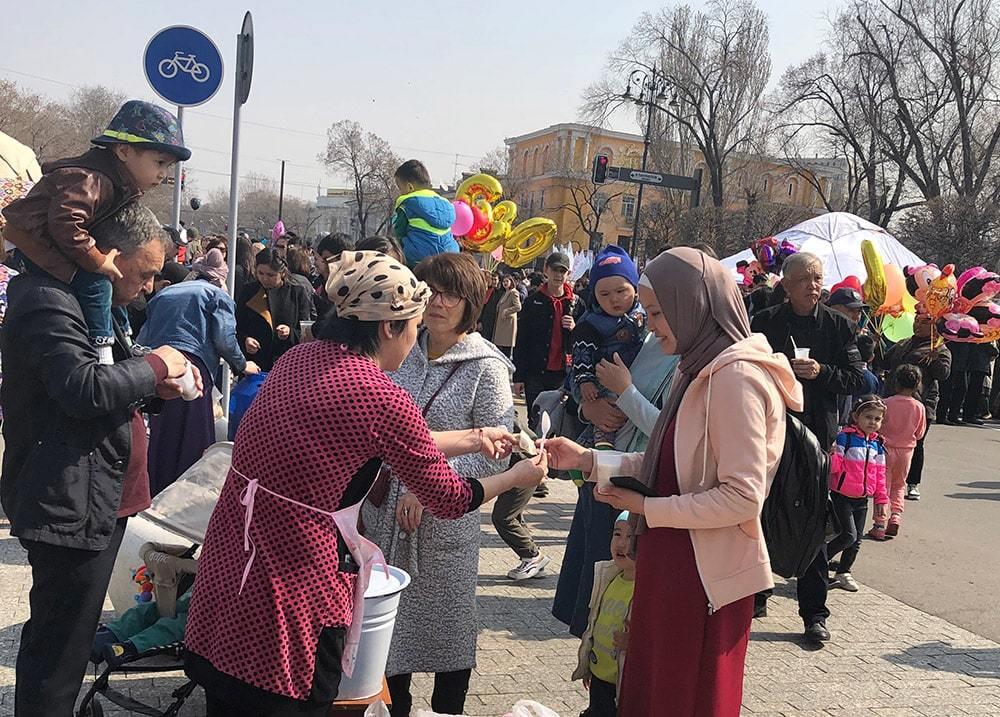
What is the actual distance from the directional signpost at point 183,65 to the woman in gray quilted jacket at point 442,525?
4.22 m

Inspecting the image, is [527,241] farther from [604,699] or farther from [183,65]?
[604,699]

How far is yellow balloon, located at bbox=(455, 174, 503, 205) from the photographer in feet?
38.0

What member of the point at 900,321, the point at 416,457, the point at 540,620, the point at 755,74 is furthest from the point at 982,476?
the point at 755,74

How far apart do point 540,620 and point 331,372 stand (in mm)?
Result: 3237

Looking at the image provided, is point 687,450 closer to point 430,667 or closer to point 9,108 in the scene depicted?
point 430,667

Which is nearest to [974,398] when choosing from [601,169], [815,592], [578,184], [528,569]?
[601,169]

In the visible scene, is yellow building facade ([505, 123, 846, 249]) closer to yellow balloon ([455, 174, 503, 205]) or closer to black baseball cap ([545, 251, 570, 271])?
yellow balloon ([455, 174, 503, 205])

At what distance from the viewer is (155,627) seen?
11.8 feet

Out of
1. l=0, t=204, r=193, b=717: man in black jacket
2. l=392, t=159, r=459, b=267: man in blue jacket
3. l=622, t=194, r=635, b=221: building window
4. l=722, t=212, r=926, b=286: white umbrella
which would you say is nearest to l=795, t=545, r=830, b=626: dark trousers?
l=392, t=159, r=459, b=267: man in blue jacket

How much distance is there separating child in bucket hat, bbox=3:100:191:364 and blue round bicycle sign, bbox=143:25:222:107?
4204 millimetres

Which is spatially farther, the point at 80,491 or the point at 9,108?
the point at 9,108

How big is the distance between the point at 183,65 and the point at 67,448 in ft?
16.3

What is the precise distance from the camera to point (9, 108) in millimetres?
34844

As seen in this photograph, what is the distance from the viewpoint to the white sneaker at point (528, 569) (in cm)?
577
